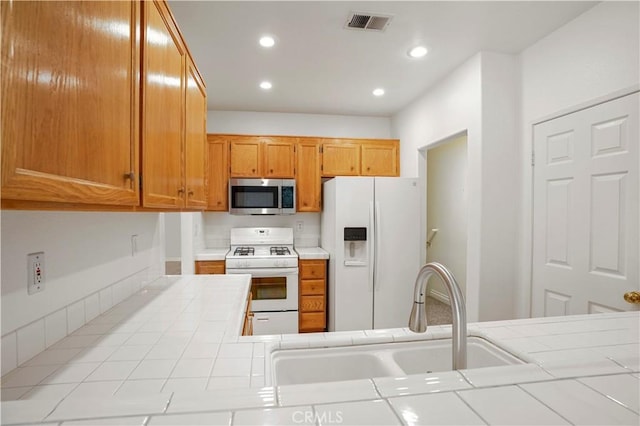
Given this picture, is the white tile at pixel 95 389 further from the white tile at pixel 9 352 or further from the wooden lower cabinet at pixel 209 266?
the wooden lower cabinet at pixel 209 266

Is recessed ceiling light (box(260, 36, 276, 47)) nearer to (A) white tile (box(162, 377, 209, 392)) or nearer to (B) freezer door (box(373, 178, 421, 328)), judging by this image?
(B) freezer door (box(373, 178, 421, 328))

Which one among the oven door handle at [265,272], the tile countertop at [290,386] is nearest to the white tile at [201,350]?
the tile countertop at [290,386]

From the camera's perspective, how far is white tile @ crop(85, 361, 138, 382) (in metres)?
0.77

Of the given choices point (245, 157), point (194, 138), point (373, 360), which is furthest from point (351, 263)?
point (373, 360)

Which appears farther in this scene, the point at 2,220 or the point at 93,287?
the point at 93,287

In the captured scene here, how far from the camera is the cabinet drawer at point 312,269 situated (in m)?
3.30

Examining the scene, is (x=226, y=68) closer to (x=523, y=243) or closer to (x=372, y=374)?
(x=372, y=374)

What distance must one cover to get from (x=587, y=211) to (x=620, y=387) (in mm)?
1615

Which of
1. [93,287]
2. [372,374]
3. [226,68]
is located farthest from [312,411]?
[226,68]

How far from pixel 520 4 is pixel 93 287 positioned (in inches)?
107

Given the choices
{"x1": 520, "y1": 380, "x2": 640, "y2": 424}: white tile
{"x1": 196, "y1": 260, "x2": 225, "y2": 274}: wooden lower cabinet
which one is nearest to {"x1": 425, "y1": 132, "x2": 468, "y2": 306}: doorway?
{"x1": 196, "y1": 260, "x2": 225, "y2": 274}: wooden lower cabinet

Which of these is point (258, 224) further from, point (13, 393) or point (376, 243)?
point (13, 393)

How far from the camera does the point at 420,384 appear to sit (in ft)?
2.07

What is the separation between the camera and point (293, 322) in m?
3.19
